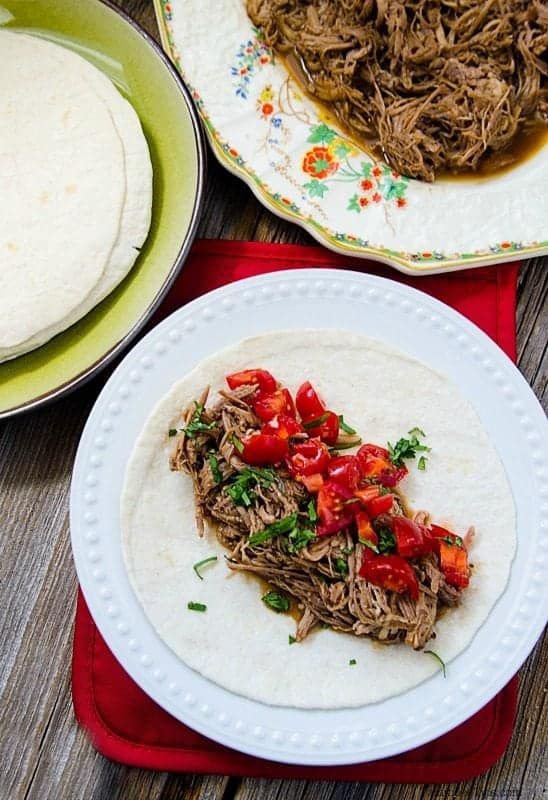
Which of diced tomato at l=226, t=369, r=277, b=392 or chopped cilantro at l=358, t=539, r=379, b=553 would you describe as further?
diced tomato at l=226, t=369, r=277, b=392

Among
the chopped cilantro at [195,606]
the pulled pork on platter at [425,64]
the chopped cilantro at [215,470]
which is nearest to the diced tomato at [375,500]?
the chopped cilantro at [215,470]

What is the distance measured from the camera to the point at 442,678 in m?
3.51

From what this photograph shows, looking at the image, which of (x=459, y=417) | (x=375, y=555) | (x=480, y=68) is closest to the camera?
(x=375, y=555)

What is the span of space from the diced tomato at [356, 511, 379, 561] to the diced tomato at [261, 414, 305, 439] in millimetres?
441

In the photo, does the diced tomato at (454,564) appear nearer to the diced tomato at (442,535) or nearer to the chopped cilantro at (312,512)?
the diced tomato at (442,535)

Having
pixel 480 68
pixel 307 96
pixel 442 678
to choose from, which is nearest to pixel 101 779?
pixel 442 678

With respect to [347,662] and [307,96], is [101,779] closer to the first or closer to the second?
[347,662]

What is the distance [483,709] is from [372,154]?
105 inches

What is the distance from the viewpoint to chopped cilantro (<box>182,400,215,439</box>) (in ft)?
11.4

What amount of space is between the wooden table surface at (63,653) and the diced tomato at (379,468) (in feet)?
3.16

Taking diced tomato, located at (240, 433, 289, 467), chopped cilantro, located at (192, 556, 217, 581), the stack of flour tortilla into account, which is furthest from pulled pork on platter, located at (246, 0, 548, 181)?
chopped cilantro, located at (192, 556, 217, 581)

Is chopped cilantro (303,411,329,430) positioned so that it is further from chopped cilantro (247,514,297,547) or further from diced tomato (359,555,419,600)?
diced tomato (359,555,419,600)

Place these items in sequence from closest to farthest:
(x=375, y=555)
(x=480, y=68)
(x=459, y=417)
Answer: (x=375, y=555), (x=459, y=417), (x=480, y=68)

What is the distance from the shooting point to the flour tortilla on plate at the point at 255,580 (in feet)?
11.4
